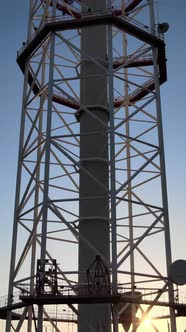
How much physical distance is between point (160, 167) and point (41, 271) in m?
10.9

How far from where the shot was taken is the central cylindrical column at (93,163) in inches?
1319

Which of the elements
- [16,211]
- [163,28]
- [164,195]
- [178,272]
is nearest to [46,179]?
[16,211]

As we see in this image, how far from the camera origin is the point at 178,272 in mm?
32312

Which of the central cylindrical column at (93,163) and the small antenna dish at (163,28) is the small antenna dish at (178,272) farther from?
the small antenna dish at (163,28)

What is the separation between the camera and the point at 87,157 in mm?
37062

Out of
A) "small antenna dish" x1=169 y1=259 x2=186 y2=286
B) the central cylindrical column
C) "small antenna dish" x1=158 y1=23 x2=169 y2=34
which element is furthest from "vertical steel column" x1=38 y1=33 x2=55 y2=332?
"small antenna dish" x1=158 y1=23 x2=169 y2=34

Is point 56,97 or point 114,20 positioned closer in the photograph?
point 114,20

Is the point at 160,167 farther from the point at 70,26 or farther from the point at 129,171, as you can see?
the point at 70,26

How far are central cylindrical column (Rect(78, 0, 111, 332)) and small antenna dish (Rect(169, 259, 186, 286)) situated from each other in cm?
403

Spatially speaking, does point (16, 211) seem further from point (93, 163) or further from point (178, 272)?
point (178, 272)

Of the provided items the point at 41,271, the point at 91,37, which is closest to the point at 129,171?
the point at 91,37

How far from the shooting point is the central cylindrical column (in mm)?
33500

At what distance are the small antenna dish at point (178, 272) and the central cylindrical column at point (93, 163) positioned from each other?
403cm

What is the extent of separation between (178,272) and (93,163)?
9.41 m
